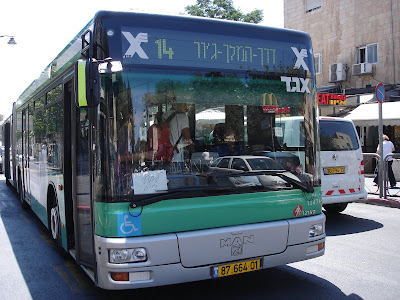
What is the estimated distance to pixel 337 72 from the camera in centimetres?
2344

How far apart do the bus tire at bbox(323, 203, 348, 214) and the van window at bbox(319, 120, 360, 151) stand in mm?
1429

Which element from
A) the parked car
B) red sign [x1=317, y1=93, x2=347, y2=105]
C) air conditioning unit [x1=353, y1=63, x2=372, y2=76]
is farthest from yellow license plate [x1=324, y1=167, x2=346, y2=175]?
air conditioning unit [x1=353, y1=63, x2=372, y2=76]

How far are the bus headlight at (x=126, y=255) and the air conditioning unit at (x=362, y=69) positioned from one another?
20.8 meters

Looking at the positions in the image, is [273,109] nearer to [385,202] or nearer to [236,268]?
[236,268]

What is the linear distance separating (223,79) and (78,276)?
3306 millimetres

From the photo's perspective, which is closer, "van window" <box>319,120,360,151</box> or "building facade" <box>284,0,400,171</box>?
"van window" <box>319,120,360,151</box>

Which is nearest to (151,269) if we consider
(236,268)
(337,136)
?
(236,268)

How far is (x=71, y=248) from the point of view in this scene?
18.8ft

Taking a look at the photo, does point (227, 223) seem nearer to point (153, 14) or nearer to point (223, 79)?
point (223, 79)

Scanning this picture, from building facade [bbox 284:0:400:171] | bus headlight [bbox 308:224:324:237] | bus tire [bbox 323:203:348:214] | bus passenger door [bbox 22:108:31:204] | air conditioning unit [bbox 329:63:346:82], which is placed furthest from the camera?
air conditioning unit [bbox 329:63:346:82]

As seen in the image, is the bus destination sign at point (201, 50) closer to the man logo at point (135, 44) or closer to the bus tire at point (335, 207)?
the man logo at point (135, 44)

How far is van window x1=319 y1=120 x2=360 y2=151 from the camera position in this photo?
880 cm

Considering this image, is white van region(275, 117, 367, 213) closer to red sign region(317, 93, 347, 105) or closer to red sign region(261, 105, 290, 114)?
red sign region(261, 105, 290, 114)

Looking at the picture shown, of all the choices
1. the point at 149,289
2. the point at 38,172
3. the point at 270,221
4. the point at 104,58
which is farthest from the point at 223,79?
the point at 38,172
